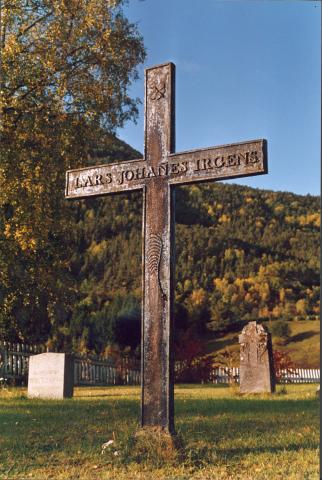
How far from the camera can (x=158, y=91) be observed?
6449 mm

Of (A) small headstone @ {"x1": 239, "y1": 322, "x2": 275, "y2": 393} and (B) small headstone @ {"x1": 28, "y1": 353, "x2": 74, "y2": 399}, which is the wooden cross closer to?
(B) small headstone @ {"x1": 28, "y1": 353, "x2": 74, "y2": 399}

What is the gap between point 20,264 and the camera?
14391 mm

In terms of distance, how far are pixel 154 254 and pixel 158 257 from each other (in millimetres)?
58

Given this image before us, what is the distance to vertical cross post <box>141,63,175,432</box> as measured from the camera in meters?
5.73

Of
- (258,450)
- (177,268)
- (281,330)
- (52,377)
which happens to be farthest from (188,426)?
(177,268)

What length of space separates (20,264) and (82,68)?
510cm

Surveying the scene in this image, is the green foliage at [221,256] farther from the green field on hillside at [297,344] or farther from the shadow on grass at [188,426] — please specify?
the shadow on grass at [188,426]

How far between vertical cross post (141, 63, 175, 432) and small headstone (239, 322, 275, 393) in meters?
8.95

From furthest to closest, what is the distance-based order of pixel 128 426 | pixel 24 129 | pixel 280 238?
1. pixel 280 238
2. pixel 24 129
3. pixel 128 426

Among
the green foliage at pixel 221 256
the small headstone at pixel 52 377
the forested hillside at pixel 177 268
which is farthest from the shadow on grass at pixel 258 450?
the green foliage at pixel 221 256

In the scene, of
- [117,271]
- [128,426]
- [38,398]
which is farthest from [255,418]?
[117,271]

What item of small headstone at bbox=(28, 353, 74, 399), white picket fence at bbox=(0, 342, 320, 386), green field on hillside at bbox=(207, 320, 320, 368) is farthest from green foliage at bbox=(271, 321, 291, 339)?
small headstone at bbox=(28, 353, 74, 399)

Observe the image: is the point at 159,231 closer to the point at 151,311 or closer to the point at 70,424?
the point at 151,311

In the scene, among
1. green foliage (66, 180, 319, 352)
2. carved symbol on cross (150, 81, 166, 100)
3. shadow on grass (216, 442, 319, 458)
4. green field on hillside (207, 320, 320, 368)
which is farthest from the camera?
green foliage (66, 180, 319, 352)
